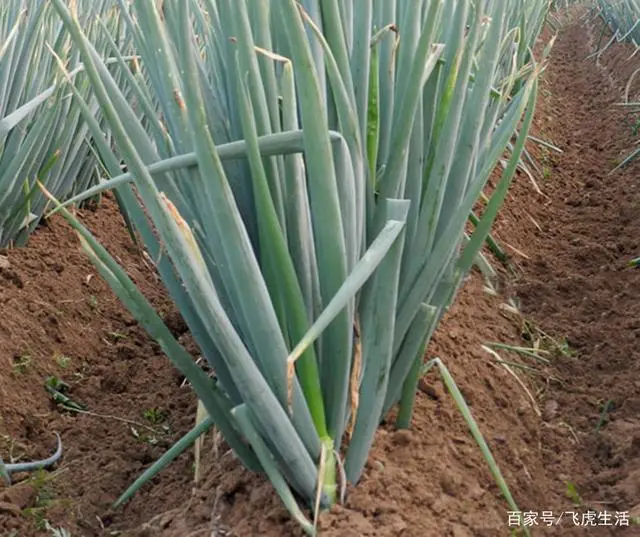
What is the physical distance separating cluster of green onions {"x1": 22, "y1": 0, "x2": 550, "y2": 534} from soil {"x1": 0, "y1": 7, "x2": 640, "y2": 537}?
0.30 feet

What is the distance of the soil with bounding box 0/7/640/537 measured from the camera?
51.2 inches

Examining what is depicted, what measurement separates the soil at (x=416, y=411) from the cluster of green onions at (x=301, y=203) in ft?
0.30

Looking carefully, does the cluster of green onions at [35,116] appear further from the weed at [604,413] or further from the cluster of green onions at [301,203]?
the weed at [604,413]

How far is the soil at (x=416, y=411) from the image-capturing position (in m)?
1.30

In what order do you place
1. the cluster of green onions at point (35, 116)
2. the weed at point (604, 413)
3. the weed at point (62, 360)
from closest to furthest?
1. the weed at point (604, 413)
2. the weed at point (62, 360)
3. the cluster of green onions at point (35, 116)

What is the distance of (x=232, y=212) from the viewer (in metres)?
1.03

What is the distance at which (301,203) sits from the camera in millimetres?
1165

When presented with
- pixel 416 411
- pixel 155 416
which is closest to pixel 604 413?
pixel 416 411

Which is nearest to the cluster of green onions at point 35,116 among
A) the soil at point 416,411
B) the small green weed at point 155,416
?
the soil at point 416,411

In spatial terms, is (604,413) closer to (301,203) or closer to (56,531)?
(301,203)

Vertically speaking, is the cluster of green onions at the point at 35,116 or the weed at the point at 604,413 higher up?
the cluster of green onions at the point at 35,116

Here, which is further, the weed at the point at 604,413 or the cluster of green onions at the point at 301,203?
the weed at the point at 604,413

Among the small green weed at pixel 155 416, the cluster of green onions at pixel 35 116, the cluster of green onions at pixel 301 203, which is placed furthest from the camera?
the cluster of green onions at pixel 35 116

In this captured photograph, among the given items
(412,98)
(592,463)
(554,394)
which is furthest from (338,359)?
(554,394)
